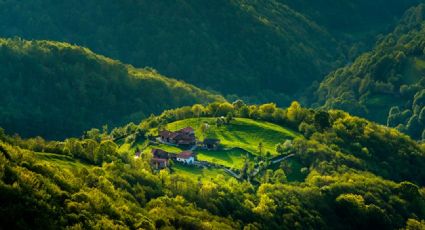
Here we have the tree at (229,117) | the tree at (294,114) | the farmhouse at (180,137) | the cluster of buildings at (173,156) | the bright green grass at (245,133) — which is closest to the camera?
the cluster of buildings at (173,156)

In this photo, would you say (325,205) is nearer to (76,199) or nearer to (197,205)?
(197,205)

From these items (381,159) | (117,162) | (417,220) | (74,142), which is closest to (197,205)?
(117,162)

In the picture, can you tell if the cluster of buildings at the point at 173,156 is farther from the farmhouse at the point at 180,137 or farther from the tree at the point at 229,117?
the tree at the point at 229,117

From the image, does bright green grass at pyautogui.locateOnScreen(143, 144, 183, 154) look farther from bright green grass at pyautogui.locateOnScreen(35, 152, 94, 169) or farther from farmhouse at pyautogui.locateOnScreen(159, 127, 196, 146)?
bright green grass at pyautogui.locateOnScreen(35, 152, 94, 169)

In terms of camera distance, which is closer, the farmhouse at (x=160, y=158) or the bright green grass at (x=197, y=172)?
the bright green grass at (x=197, y=172)

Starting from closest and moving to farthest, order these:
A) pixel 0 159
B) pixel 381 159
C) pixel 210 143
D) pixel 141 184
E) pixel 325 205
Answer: pixel 0 159 < pixel 141 184 < pixel 325 205 < pixel 210 143 < pixel 381 159

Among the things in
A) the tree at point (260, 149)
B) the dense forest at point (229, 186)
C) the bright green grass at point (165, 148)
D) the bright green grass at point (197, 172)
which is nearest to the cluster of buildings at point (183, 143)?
the bright green grass at point (165, 148)

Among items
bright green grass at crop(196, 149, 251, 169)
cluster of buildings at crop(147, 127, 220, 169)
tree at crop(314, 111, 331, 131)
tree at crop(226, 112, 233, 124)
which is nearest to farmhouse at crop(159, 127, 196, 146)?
cluster of buildings at crop(147, 127, 220, 169)

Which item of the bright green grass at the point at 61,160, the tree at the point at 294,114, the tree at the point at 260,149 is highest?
the tree at the point at 294,114
